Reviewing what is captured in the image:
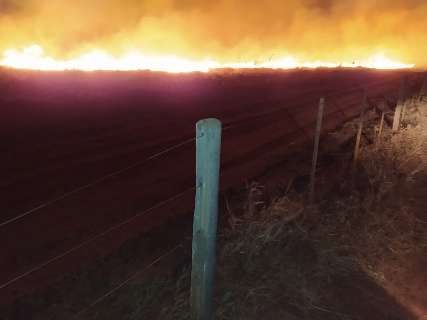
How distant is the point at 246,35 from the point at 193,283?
144ft

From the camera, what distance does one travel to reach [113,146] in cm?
1102

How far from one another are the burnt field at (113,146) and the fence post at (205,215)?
164 cm

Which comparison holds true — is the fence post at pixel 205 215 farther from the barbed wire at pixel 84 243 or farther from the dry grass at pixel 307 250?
the barbed wire at pixel 84 243

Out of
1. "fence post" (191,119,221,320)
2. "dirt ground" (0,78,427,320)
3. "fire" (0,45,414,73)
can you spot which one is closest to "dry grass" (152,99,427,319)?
"dirt ground" (0,78,427,320)

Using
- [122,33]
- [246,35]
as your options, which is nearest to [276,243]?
[122,33]

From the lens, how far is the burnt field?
638 cm

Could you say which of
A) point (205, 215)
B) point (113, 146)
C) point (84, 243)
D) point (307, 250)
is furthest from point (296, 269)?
point (113, 146)

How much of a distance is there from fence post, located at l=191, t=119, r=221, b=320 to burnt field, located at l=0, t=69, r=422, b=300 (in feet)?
5.38

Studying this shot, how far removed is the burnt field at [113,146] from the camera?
20.9 ft

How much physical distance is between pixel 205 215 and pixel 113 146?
315 inches

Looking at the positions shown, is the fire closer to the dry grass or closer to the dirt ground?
the dirt ground

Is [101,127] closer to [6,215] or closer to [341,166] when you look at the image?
[6,215]

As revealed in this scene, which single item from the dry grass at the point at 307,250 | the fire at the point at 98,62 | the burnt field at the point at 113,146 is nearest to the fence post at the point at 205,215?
the dry grass at the point at 307,250

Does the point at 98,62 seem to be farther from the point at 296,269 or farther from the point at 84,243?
the point at 296,269
